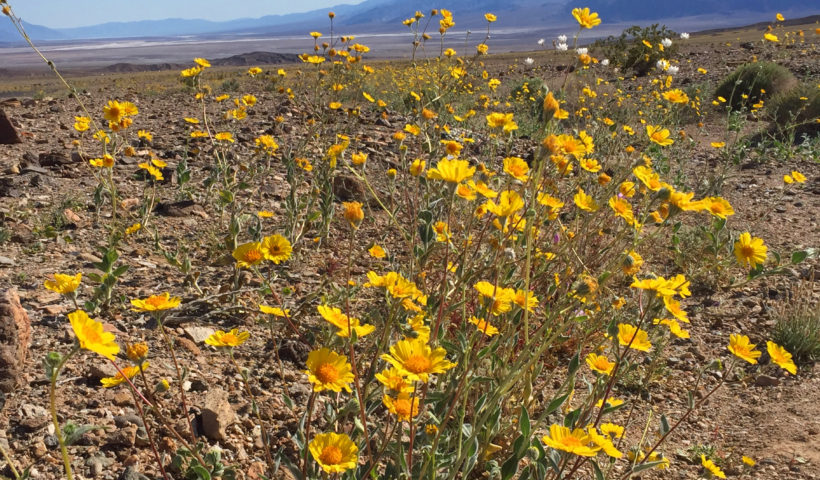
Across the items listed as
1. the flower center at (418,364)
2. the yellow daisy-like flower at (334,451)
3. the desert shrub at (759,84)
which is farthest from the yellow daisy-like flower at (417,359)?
the desert shrub at (759,84)

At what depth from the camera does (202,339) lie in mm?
2383

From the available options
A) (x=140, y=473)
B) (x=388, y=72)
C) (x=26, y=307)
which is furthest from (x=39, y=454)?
(x=388, y=72)

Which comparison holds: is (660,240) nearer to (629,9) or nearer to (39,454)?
(39,454)

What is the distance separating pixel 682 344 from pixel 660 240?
49.3 inches

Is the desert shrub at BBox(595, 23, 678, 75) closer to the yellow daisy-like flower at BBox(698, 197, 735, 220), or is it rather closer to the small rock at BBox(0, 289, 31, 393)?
the yellow daisy-like flower at BBox(698, 197, 735, 220)

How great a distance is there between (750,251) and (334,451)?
1.64 m

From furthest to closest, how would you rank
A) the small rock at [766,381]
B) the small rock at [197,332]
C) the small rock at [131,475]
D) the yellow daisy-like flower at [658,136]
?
the yellow daisy-like flower at [658,136] → the small rock at [766,381] → the small rock at [197,332] → the small rock at [131,475]

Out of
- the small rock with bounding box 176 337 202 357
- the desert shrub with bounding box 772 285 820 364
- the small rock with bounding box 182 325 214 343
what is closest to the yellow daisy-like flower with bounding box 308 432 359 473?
the small rock with bounding box 176 337 202 357

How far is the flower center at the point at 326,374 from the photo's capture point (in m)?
1.35

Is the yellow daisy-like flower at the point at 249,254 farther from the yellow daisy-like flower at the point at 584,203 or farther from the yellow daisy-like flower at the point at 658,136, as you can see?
the yellow daisy-like flower at the point at 658,136

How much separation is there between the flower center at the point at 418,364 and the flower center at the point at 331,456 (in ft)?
0.87

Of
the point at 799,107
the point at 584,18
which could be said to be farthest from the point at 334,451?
the point at 799,107

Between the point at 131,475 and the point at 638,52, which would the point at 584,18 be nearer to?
the point at 131,475

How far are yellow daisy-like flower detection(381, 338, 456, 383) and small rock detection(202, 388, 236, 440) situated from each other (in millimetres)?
818
